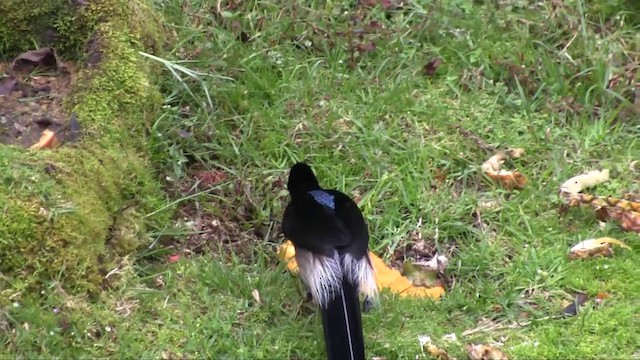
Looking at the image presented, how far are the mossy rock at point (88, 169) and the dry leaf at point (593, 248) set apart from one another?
1.83 metres

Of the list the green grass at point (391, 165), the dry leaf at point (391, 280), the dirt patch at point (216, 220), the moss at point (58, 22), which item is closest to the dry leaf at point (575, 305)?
the green grass at point (391, 165)

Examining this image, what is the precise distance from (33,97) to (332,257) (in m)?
1.65

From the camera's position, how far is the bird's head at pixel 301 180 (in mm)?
4055

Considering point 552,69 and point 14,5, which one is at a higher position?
point 14,5

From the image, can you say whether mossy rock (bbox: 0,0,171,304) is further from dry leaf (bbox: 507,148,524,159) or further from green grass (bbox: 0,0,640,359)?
dry leaf (bbox: 507,148,524,159)

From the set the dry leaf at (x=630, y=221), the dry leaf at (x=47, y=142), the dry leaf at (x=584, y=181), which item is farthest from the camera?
the dry leaf at (x=584, y=181)

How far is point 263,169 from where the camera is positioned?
14.8 feet

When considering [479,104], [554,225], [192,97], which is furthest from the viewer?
[479,104]

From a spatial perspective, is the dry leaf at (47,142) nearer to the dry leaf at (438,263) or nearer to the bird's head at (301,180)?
the bird's head at (301,180)

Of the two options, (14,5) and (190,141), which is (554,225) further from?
(14,5)

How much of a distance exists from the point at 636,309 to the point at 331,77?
2.11m

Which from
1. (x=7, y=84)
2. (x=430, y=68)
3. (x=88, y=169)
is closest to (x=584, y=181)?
(x=430, y=68)

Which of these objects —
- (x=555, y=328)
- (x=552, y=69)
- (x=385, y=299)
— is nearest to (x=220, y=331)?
(x=385, y=299)

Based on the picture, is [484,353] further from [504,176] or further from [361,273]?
[504,176]
